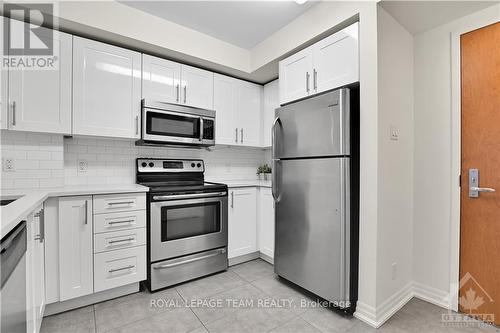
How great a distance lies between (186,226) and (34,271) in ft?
3.82

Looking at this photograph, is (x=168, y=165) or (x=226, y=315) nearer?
(x=226, y=315)

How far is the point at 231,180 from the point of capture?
3455 millimetres

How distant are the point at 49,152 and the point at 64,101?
18.5 inches

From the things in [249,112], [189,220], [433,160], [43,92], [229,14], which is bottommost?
[189,220]

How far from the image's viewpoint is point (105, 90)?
90.2 inches

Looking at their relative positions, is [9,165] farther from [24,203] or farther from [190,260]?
[190,260]

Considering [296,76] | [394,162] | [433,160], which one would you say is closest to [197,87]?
[296,76]

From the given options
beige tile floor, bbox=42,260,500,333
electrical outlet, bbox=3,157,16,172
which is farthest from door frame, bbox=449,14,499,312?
electrical outlet, bbox=3,157,16,172

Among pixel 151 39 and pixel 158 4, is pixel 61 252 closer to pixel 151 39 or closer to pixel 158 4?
pixel 151 39

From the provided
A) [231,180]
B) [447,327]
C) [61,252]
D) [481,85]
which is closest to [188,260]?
[61,252]

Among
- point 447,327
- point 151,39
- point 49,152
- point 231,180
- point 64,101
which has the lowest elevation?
point 447,327

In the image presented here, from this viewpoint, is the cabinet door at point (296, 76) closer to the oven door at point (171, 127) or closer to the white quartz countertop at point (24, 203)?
the oven door at point (171, 127)

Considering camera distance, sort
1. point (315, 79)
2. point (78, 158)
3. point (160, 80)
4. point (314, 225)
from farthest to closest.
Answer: point (160, 80) → point (78, 158) → point (315, 79) → point (314, 225)

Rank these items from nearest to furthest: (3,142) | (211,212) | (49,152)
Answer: (3,142)
(49,152)
(211,212)
